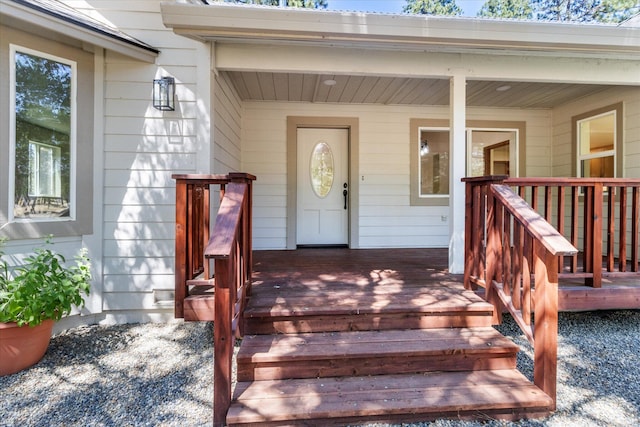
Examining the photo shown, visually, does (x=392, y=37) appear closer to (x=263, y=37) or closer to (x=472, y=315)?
(x=263, y=37)

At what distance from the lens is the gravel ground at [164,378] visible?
186 cm

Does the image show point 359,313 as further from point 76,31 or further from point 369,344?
point 76,31

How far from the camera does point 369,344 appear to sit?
2117 mm

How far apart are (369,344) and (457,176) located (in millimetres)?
2074

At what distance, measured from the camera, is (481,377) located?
2037 millimetres

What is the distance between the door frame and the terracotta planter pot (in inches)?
122

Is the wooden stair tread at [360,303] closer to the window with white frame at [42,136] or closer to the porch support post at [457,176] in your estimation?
the porch support post at [457,176]

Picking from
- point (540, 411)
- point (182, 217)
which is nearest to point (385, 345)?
point (540, 411)

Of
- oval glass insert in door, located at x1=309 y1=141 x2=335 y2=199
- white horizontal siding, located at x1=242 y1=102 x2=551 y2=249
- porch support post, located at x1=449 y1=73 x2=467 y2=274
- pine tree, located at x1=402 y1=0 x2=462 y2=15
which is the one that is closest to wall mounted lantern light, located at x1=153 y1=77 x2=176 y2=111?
white horizontal siding, located at x1=242 y1=102 x2=551 y2=249

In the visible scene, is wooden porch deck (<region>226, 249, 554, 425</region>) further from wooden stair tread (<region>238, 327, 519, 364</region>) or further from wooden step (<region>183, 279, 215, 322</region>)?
wooden step (<region>183, 279, 215, 322</region>)

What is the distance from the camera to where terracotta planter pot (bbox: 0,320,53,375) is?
2.25m

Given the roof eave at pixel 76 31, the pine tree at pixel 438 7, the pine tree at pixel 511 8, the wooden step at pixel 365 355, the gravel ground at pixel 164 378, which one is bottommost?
the gravel ground at pixel 164 378

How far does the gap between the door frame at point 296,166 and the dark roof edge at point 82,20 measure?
2.28m

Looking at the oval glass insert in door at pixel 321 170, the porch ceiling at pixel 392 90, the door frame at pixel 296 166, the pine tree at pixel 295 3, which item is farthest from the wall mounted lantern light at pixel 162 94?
the pine tree at pixel 295 3
